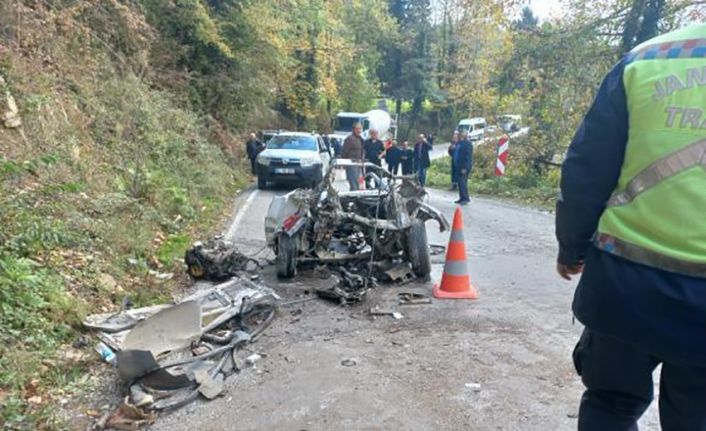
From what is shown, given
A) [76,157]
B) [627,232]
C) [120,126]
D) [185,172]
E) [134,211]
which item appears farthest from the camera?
[185,172]

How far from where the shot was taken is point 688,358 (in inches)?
72.6

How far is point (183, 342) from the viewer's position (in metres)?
4.69

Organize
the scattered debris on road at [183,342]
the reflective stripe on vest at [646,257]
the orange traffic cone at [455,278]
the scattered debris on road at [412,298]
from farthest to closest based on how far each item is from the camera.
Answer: the orange traffic cone at [455,278], the scattered debris on road at [412,298], the scattered debris on road at [183,342], the reflective stripe on vest at [646,257]

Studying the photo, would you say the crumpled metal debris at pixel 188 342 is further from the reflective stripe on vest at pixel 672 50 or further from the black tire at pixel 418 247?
the reflective stripe on vest at pixel 672 50

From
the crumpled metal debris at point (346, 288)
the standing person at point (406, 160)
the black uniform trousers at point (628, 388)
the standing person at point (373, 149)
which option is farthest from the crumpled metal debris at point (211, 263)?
the standing person at point (406, 160)

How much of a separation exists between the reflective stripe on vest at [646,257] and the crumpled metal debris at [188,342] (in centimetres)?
285

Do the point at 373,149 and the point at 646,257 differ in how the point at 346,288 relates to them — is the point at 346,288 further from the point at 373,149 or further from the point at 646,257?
the point at 373,149

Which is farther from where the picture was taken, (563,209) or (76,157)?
(76,157)

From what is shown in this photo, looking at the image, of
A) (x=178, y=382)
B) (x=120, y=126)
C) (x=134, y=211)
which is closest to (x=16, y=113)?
(x=134, y=211)

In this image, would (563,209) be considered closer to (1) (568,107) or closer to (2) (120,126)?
(2) (120,126)

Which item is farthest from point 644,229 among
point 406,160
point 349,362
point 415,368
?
point 406,160

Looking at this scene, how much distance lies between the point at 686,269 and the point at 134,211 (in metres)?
7.84

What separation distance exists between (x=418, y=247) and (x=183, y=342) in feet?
10.1

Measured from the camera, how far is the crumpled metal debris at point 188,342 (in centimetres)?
400
